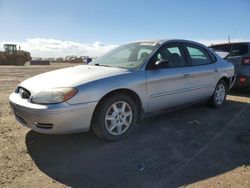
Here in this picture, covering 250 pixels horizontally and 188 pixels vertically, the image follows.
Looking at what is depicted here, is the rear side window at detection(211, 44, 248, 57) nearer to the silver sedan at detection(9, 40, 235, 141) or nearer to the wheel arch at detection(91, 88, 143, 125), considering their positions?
the silver sedan at detection(9, 40, 235, 141)

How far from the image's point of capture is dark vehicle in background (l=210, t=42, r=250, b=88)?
7508 mm

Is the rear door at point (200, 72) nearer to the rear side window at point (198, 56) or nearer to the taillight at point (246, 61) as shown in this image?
the rear side window at point (198, 56)

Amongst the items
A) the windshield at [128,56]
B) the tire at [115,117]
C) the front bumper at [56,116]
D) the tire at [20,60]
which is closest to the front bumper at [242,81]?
the windshield at [128,56]

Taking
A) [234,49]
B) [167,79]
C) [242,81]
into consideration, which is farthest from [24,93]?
[234,49]

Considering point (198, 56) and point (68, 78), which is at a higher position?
point (198, 56)

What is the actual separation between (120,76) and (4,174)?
6.65 feet

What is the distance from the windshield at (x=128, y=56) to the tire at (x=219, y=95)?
2104 millimetres

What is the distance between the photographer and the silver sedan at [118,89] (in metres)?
3.65

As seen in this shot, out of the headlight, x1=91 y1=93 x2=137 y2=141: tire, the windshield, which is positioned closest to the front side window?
the windshield

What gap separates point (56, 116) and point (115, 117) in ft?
3.09

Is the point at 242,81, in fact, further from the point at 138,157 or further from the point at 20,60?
the point at 20,60

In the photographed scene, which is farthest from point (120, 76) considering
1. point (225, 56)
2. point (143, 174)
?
point (225, 56)

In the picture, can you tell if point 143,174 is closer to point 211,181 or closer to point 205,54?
point 211,181

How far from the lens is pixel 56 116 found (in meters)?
→ 3.54
